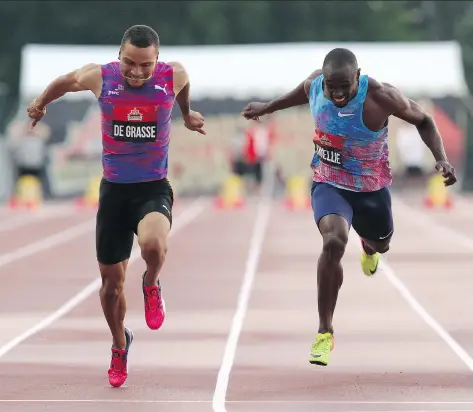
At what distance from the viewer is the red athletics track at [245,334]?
382 inches

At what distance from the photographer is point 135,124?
9.80 m

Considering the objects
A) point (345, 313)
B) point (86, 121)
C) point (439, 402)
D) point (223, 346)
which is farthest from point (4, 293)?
point (86, 121)

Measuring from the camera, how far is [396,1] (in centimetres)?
7050

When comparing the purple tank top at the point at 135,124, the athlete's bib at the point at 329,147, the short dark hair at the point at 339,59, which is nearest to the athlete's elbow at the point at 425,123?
the athlete's bib at the point at 329,147

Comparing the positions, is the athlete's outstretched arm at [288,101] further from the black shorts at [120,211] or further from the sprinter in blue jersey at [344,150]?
the black shorts at [120,211]

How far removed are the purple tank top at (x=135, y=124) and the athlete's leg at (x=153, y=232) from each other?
0.09 meters

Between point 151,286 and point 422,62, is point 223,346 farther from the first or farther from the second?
point 422,62

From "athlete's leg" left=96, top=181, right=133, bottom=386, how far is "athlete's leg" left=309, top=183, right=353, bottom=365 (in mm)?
1092

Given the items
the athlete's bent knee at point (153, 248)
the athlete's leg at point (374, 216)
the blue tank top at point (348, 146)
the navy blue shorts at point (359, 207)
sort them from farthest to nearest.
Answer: the athlete's leg at point (374, 216) < the navy blue shorts at point (359, 207) < the blue tank top at point (348, 146) < the athlete's bent knee at point (153, 248)

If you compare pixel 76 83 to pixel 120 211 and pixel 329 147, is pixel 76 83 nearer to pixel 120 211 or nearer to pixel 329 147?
pixel 120 211

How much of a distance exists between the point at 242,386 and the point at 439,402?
132 centimetres

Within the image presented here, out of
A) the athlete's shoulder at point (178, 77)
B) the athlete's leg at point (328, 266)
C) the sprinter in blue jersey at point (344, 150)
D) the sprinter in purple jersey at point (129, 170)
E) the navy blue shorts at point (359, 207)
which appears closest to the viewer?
the sprinter in purple jersey at point (129, 170)

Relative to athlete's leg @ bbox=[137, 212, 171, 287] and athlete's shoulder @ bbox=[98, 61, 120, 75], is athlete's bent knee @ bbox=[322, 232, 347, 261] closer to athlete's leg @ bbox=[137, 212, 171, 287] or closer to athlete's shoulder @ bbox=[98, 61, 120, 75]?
athlete's leg @ bbox=[137, 212, 171, 287]

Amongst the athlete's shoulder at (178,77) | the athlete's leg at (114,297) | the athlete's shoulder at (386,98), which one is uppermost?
the athlete's shoulder at (178,77)
